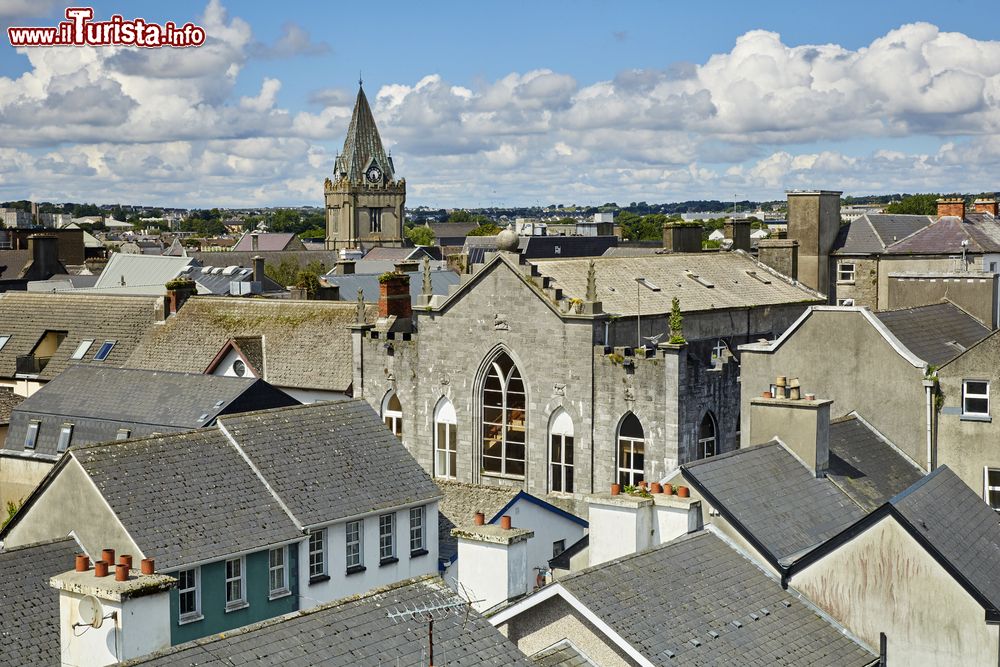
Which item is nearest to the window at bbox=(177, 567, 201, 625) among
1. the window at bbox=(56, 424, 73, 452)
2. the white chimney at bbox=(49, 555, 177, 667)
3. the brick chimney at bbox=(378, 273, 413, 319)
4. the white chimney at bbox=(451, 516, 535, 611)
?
the white chimney at bbox=(49, 555, 177, 667)

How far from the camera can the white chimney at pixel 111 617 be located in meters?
19.8

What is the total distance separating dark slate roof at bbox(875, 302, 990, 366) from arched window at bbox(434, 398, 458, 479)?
14777mm

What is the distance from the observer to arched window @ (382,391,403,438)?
47219mm

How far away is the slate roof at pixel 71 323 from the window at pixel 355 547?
30.3 m

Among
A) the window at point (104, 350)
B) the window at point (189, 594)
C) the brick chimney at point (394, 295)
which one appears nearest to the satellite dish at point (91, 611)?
the window at point (189, 594)

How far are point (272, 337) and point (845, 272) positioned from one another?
86.1ft

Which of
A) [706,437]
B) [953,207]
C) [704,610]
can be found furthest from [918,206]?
[704,610]

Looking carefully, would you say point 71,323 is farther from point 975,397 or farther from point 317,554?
point 975,397

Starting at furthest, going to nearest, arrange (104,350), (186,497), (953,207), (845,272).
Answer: (953,207) → (845,272) → (104,350) → (186,497)

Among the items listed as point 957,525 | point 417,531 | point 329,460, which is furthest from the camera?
point 417,531

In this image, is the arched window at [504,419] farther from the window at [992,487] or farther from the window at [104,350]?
the window at [104,350]

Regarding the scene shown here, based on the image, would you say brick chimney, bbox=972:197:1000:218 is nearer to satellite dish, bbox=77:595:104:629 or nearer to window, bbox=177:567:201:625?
window, bbox=177:567:201:625

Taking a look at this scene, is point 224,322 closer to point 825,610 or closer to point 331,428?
point 331,428

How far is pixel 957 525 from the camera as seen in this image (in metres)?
25.0
